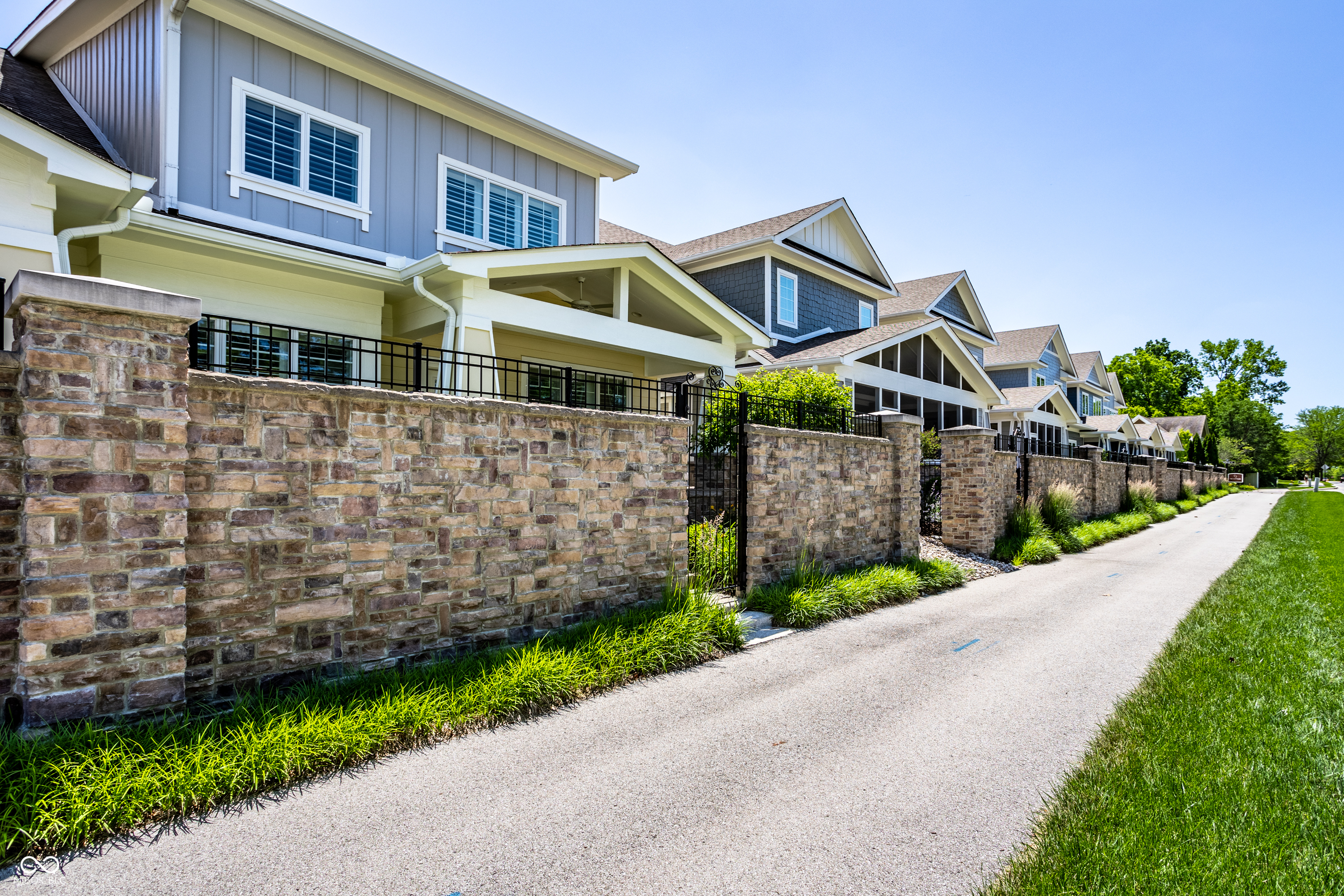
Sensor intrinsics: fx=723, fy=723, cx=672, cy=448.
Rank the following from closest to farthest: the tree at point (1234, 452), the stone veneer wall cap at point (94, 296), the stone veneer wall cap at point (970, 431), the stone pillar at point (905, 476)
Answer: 1. the stone veneer wall cap at point (94, 296)
2. the stone pillar at point (905, 476)
3. the stone veneer wall cap at point (970, 431)
4. the tree at point (1234, 452)

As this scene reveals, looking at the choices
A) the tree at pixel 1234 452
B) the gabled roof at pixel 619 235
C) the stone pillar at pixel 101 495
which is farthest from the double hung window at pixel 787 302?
the tree at pixel 1234 452

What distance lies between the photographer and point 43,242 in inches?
288

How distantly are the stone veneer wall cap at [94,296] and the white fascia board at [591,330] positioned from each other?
5963 mm

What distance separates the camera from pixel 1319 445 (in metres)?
85.4

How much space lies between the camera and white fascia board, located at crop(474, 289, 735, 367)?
10.8 meters

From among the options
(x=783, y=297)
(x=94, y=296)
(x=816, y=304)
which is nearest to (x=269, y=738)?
(x=94, y=296)

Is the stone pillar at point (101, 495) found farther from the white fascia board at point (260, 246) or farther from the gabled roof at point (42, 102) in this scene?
the gabled roof at point (42, 102)

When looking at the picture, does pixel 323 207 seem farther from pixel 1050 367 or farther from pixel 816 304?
pixel 1050 367

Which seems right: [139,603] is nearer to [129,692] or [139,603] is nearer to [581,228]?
[129,692]

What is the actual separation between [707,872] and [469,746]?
6.95 feet

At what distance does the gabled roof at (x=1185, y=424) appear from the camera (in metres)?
64.4

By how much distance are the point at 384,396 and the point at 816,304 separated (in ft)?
58.7

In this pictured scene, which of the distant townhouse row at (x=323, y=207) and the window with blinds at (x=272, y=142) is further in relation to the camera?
the window with blinds at (x=272, y=142)

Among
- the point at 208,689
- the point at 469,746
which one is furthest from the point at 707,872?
the point at 208,689
